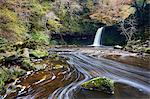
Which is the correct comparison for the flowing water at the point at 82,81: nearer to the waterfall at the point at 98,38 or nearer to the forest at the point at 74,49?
the forest at the point at 74,49

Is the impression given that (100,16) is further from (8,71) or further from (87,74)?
(8,71)

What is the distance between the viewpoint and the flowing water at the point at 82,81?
898 centimetres

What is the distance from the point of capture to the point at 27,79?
11.1m

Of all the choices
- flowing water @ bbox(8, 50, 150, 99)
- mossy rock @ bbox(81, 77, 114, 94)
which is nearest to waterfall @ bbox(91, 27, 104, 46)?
flowing water @ bbox(8, 50, 150, 99)

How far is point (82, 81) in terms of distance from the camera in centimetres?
1096

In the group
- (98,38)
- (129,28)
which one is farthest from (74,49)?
(129,28)

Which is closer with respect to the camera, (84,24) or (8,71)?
(8,71)

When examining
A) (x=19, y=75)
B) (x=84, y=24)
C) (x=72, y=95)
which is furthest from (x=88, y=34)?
(x=72, y=95)

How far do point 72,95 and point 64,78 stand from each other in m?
2.56

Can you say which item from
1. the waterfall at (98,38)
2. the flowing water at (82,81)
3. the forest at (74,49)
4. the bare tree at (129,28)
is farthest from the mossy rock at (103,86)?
the waterfall at (98,38)

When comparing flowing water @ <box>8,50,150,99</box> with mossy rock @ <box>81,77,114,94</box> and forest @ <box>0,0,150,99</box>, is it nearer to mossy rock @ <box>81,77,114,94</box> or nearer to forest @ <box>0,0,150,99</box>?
forest @ <box>0,0,150,99</box>

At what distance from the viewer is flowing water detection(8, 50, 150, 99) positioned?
898 centimetres

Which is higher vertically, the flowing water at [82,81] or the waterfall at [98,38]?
the waterfall at [98,38]

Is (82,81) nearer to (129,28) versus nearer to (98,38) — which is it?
(129,28)
